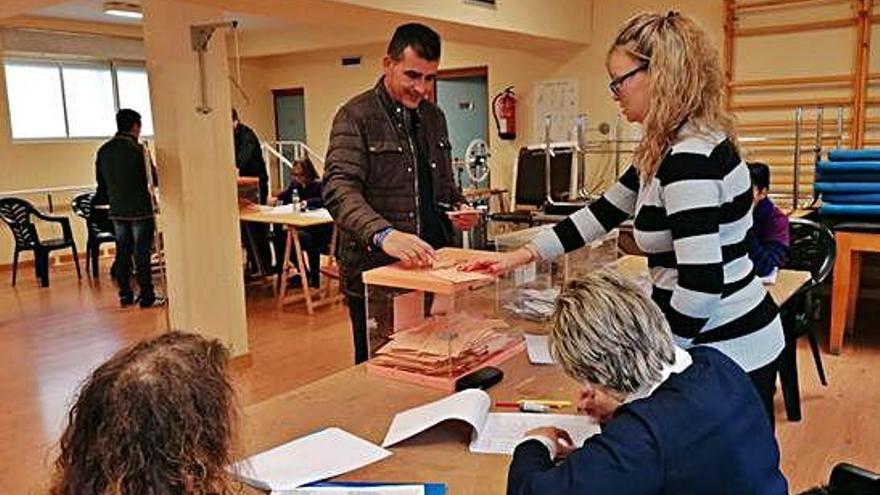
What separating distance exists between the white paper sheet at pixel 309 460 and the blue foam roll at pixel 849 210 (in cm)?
353

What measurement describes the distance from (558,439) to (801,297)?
2396 mm

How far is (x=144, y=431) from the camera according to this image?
2.88ft

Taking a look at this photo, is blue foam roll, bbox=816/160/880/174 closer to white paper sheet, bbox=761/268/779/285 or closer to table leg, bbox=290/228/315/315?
white paper sheet, bbox=761/268/779/285

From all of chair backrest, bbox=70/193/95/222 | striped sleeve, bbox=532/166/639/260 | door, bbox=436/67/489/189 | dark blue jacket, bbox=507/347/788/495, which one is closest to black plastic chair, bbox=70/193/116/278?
chair backrest, bbox=70/193/95/222

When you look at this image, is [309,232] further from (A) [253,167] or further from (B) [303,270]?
(A) [253,167]

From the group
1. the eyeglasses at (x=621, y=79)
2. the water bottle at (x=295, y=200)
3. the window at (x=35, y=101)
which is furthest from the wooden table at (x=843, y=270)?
the window at (x=35, y=101)

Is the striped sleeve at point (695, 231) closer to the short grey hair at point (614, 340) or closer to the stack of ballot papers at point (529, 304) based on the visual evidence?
the short grey hair at point (614, 340)

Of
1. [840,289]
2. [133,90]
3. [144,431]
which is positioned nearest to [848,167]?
[840,289]

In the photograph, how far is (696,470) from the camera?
1.03 m

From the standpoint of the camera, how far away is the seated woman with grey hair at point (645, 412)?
1013 mm

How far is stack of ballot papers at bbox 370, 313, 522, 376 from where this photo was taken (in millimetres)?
1740

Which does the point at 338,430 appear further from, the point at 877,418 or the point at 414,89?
the point at 877,418

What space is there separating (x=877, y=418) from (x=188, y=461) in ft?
10.3

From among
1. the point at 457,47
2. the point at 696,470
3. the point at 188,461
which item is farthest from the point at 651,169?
the point at 457,47
